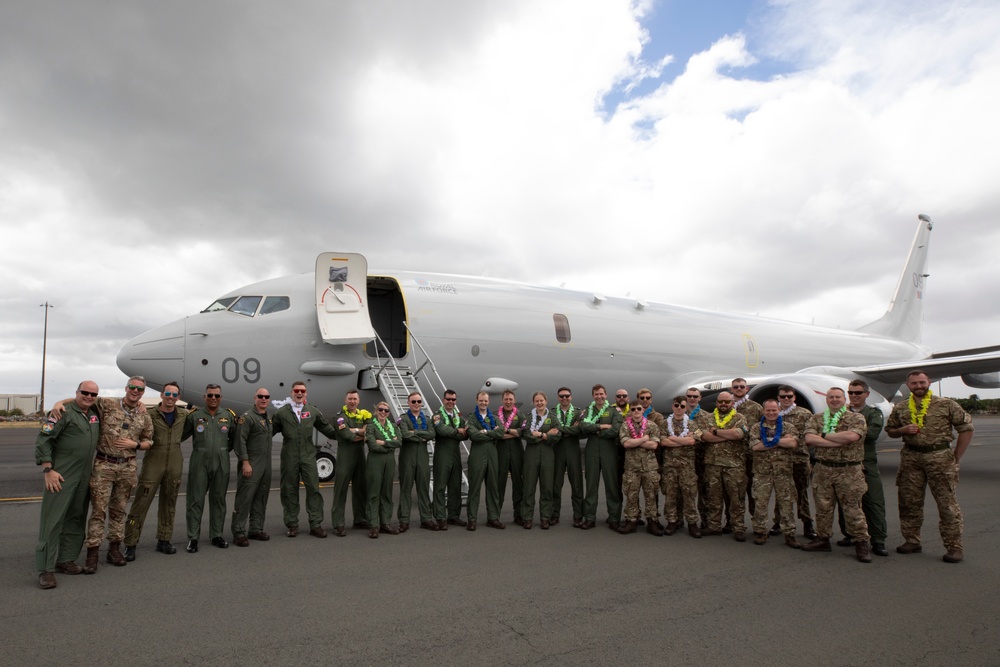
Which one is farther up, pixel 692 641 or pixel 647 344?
pixel 647 344

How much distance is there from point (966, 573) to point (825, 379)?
5.48 m

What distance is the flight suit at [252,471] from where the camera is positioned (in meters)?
6.36

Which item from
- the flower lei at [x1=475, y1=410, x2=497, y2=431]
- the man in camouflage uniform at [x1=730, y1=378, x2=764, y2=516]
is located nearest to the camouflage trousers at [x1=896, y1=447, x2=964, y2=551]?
the man in camouflage uniform at [x1=730, y1=378, x2=764, y2=516]

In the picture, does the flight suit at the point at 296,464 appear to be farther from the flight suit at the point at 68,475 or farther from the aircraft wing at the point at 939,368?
the aircraft wing at the point at 939,368

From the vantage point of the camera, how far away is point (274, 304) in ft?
32.9

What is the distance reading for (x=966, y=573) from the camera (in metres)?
5.46

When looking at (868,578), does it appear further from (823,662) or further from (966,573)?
(823,662)

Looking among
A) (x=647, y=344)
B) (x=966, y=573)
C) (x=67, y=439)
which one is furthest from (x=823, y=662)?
(x=647, y=344)

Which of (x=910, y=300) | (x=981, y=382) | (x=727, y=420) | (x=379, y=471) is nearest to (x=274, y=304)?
(x=379, y=471)

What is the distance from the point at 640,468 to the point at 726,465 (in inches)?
36.2

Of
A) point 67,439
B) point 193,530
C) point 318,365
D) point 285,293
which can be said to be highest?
point 285,293

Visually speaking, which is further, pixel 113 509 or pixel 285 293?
pixel 285 293

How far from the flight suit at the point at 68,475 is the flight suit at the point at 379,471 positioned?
2.55 metres

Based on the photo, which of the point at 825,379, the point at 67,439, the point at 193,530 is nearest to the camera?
the point at 67,439
